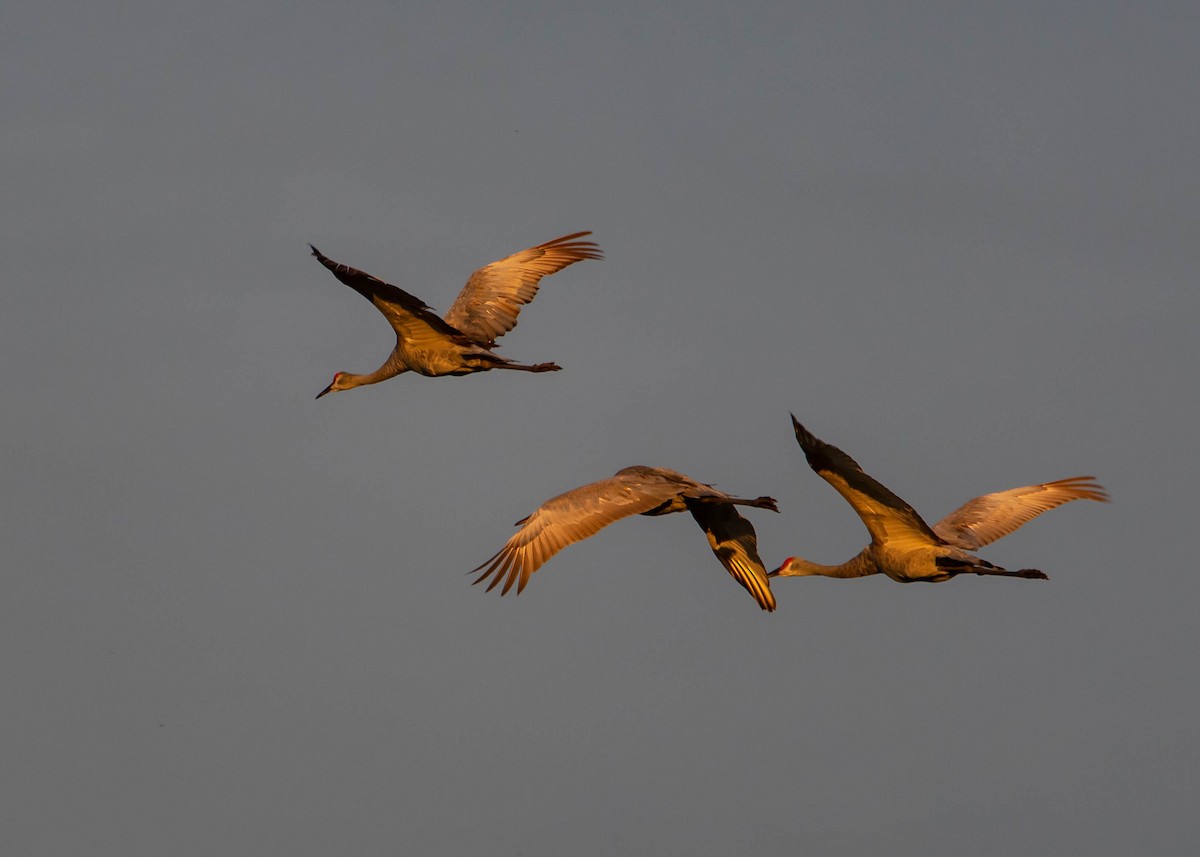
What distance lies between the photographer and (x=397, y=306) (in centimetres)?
2338

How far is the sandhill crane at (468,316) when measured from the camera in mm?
23484

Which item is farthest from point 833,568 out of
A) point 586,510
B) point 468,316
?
point 468,316

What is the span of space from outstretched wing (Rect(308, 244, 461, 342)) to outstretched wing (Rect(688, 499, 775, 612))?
157 inches

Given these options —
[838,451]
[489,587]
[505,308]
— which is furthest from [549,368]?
[838,451]

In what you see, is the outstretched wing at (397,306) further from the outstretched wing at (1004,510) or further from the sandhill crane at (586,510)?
the outstretched wing at (1004,510)

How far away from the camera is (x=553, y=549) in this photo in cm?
2055

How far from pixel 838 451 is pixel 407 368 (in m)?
7.80

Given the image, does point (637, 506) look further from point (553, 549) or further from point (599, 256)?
point (599, 256)

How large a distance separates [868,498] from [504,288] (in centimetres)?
692

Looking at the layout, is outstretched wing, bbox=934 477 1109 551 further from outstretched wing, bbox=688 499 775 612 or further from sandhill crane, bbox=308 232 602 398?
sandhill crane, bbox=308 232 602 398

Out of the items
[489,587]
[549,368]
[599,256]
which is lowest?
[489,587]

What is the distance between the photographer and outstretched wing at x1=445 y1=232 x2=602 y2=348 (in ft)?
82.8

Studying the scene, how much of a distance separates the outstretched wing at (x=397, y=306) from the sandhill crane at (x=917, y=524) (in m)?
5.17

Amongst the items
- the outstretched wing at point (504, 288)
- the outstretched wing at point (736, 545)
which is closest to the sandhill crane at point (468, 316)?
the outstretched wing at point (504, 288)
